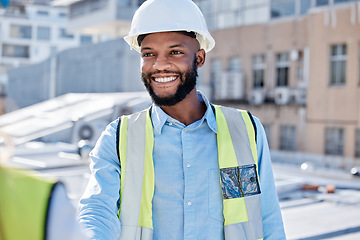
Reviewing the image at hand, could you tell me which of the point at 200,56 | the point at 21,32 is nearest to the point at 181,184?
the point at 200,56

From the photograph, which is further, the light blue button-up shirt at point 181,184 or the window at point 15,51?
the window at point 15,51

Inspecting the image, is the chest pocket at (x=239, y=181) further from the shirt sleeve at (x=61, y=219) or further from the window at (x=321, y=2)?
the window at (x=321, y=2)

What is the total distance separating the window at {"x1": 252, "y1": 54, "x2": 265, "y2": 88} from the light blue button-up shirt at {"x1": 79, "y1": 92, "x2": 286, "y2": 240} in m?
21.4

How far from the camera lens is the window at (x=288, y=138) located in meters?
21.8

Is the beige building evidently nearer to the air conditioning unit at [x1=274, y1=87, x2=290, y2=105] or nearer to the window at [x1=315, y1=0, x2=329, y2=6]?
the air conditioning unit at [x1=274, y1=87, x2=290, y2=105]

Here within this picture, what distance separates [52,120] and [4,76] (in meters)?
52.4

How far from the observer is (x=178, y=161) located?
2.27 meters

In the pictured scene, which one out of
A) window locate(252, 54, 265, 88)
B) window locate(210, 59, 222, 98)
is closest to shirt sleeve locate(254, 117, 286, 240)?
window locate(252, 54, 265, 88)

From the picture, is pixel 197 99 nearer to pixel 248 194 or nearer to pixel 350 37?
pixel 248 194

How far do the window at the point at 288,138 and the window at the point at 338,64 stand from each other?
10.1 feet

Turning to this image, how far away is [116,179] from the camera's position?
216 cm

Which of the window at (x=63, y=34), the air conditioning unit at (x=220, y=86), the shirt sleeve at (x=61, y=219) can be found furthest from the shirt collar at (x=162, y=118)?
the window at (x=63, y=34)

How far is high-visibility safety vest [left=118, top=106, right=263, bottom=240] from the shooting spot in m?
2.14

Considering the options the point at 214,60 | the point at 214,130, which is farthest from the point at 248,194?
the point at 214,60
